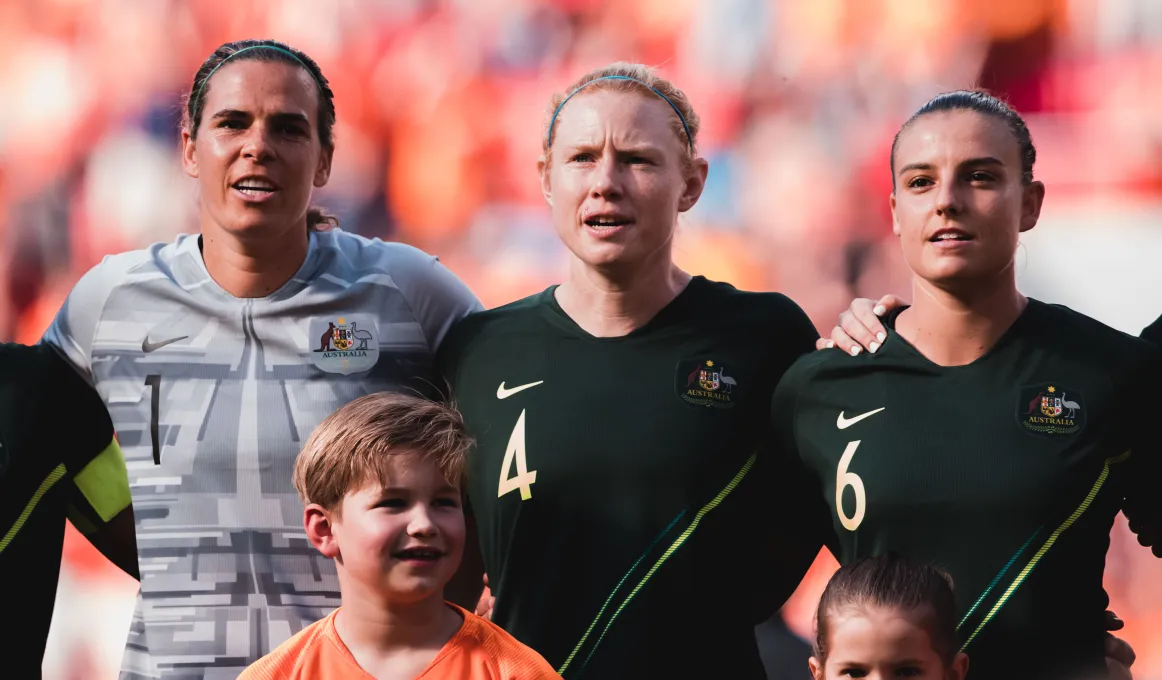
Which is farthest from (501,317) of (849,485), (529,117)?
(529,117)

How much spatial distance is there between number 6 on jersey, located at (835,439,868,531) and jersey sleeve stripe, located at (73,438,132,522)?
157cm

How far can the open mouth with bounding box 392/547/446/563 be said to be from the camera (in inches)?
88.3

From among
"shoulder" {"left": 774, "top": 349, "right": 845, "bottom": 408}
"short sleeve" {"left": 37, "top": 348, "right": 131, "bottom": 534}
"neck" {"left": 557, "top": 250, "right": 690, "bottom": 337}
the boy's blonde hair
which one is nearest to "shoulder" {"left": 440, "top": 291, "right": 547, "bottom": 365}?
"neck" {"left": 557, "top": 250, "right": 690, "bottom": 337}

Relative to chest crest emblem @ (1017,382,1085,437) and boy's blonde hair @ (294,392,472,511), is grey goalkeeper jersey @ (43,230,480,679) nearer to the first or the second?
boy's blonde hair @ (294,392,472,511)

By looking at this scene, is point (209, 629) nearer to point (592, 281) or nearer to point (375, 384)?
point (375, 384)

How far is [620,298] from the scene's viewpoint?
279 cm

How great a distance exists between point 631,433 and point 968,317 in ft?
2.28

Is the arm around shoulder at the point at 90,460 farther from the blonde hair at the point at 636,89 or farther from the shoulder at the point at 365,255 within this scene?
the blonde hair at the point at 636,89

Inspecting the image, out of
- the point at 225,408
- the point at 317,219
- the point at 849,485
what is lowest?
the point at 849,485

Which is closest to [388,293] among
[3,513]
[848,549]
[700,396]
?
[700,396]

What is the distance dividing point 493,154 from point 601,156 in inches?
133

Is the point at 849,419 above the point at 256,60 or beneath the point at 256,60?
→ beneath

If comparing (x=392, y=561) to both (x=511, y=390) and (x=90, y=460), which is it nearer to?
(x=511, y=390)

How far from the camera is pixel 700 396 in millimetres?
2691
